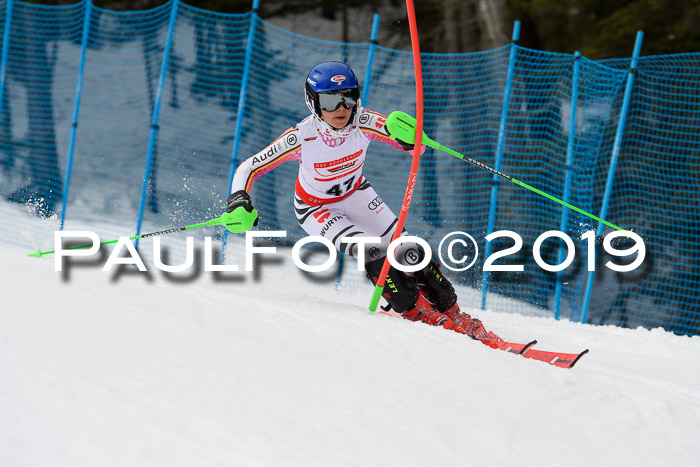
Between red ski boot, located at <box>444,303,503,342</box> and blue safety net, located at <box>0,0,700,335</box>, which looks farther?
blue safety net, located at <box>0,0,700,335</box>

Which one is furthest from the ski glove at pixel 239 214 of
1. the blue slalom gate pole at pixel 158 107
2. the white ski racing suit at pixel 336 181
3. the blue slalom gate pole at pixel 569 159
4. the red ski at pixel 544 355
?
the blue slalom gate pole at pixel 569 159

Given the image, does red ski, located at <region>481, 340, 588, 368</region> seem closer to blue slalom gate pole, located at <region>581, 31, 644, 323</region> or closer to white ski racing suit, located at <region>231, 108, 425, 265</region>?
white ski racing suit, located at <region>231, 108, 425, 265</region>

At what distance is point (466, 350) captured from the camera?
3445 millimetres

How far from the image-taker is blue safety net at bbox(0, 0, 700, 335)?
23.0 ft

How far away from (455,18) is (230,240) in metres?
5.67

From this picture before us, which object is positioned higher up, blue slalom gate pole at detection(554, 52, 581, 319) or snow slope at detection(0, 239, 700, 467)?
blue slalom gate pole at detection(554, 52, 581, 319)

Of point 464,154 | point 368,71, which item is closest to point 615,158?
point 464,154

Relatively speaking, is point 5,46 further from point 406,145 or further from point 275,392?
point 275,392

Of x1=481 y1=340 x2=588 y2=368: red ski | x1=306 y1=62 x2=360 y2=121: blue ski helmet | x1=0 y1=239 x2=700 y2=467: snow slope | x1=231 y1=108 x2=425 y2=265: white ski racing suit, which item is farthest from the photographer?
x1=231 y1=108 x2=425 y2=265: white ski racing suit

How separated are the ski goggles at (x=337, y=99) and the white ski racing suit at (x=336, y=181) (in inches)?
9.2

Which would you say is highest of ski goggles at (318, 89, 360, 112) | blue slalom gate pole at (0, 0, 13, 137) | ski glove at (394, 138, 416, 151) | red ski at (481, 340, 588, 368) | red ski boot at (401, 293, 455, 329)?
blue slalom gate pole at (0, 0, 13, 137)

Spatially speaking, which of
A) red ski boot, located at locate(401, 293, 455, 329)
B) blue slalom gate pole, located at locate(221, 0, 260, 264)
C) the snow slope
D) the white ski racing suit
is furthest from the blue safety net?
the snow slope

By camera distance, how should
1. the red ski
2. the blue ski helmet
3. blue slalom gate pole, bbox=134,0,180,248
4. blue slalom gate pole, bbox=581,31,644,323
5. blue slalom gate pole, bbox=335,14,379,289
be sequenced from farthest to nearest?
blue slalom gate pole, bbox=134,0,180,248
blue slalom gate pole, bbox=335,14,379,289
blue slalom gate pole, bbox=581,31,644,323
the blue ski helmet
the red ski

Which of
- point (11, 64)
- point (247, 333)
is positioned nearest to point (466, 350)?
point (247, 333)
